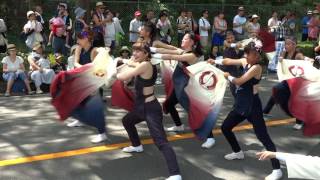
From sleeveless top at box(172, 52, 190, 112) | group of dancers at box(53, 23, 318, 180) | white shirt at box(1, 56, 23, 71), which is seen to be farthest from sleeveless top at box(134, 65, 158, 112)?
white shirt at box(1, 56, 23, 71)

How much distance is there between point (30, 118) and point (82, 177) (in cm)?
354

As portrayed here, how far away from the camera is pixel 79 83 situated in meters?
8.20

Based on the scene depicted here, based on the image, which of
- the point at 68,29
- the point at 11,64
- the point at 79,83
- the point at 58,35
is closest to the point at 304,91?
the point at 79,83

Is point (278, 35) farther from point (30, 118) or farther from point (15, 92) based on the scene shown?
point (30, 118)

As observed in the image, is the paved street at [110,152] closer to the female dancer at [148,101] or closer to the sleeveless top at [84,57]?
the female dancer at [148,101]

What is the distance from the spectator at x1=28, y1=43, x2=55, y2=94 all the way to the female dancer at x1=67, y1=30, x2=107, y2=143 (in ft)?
13.6

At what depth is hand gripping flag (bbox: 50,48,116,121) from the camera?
8055mm

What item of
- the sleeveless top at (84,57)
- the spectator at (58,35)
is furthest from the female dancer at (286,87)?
the spectator at (58,35)

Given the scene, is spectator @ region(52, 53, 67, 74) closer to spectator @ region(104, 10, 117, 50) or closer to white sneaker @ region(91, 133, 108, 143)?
spectator @ region(104, 10, 117, 50)

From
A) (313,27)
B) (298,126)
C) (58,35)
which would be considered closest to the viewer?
(298,126)

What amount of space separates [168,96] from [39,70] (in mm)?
5000

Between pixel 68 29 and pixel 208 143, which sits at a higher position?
pixel 68 29

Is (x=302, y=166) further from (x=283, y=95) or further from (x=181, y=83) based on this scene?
(x=283, y=95)

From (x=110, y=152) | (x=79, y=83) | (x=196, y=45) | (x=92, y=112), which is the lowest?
(x=110, y=152)
